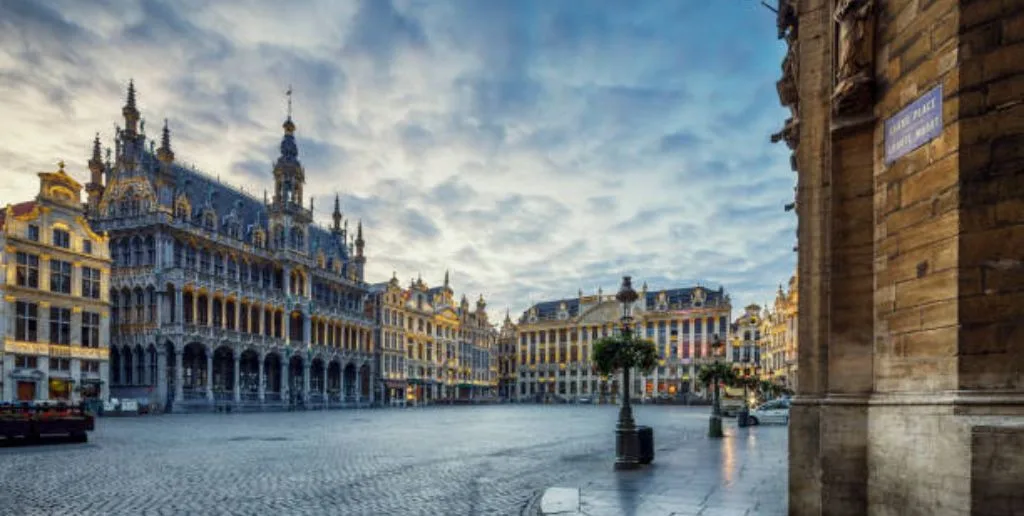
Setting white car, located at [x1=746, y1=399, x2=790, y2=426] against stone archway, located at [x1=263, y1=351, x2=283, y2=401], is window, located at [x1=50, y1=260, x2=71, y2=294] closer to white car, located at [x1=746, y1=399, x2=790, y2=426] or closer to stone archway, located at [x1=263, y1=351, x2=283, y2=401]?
stone archway, located at [x1=263, y1=351, x2=283, y2=401]

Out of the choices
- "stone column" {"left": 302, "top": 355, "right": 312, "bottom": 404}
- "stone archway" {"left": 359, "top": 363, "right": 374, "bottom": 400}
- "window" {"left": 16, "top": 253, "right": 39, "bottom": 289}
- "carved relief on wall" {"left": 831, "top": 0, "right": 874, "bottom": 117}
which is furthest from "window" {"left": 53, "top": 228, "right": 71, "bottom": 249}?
"carved relief on wall" {"left": 831, "top": 0, "right": 874, "bottom": 117}

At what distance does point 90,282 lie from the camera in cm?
5066

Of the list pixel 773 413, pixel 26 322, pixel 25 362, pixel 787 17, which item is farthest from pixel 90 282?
pixel 787 17

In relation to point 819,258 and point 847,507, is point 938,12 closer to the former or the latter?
point 819,258

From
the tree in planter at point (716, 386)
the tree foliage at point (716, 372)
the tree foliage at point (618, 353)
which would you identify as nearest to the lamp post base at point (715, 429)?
the tree in planter at point (716, 386)

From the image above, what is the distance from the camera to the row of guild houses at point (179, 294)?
46594mm

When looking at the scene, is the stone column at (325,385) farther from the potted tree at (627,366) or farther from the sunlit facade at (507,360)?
the sunlit facade at (507,360)

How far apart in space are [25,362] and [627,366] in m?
44.8

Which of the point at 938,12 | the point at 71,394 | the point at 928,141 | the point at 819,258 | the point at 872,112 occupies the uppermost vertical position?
the point at 938,12

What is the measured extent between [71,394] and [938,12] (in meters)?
55.8

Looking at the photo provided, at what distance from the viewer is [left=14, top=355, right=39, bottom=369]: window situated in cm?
4425

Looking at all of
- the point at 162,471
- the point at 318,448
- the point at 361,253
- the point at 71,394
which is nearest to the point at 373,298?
the point at 361,253

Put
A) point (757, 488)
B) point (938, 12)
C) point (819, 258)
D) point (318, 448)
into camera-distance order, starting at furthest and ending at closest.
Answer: point (318, 448)
point (757, 488)
point (819, 258)
point (938, 12)

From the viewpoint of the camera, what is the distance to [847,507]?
8.36 metres
